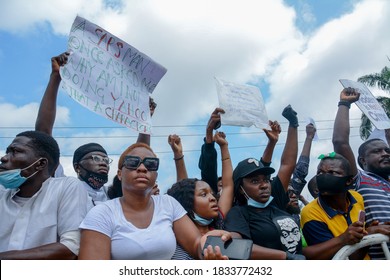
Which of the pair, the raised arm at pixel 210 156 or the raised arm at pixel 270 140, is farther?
the raised arm at pixel 270 140

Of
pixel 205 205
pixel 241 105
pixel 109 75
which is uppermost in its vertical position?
pixel 109 75

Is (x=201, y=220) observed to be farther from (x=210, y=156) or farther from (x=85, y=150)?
(x=85, y=150)

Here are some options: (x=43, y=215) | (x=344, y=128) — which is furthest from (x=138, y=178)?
(x=344, y=128)

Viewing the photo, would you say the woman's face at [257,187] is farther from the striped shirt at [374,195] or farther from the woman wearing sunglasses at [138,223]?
the striped shirt at [374,195]

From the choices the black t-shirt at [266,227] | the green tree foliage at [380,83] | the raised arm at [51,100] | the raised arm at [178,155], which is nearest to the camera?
the black t-shirt at [266,227]

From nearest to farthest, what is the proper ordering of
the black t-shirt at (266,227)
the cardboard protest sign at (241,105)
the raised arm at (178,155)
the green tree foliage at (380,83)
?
the black t-shirt at (266,227) → the cardboard protest sign at (241,105) → the raised arm at (178,155) → the green tree foliage at (380,83)

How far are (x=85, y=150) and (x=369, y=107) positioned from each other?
3.24 meters

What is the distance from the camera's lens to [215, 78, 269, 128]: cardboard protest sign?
13.1 ft

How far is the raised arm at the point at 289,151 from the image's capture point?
378 centimetres

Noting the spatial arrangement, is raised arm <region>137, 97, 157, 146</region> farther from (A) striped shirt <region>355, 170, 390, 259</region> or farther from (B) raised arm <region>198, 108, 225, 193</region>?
(A) striped shirt <region>355, 170, 390, 259</region>

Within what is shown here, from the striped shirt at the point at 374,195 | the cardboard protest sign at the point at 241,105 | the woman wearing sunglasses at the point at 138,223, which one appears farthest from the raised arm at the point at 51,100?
the striped shirt at the point at 374,195

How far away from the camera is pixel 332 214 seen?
3.43m
